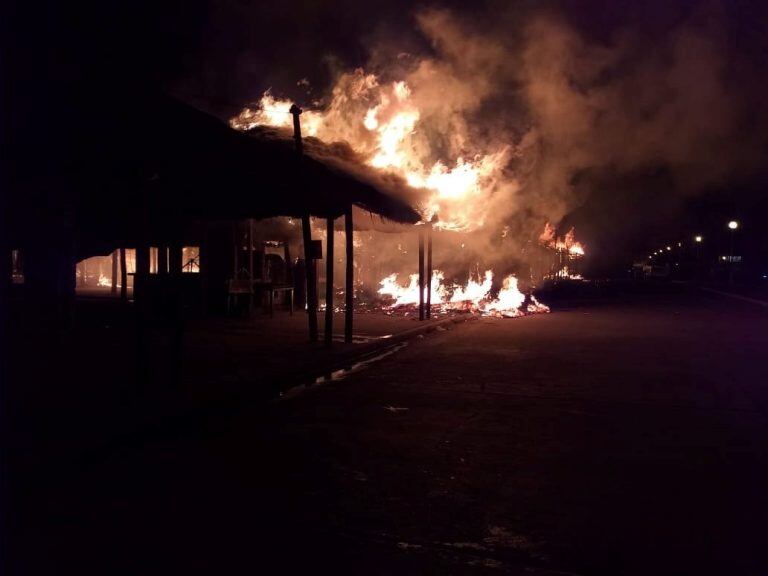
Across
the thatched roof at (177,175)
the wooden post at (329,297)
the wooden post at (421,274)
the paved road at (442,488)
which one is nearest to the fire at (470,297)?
the wooden post at (421,274)

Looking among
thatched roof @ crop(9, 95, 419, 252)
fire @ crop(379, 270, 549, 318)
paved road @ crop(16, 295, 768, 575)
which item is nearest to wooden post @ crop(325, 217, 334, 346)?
thatched roof @ crop(9, 95, 419, 252)

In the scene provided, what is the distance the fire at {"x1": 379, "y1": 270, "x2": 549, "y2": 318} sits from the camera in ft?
72.7

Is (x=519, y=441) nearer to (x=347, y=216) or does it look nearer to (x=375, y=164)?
(x=347, y=216)

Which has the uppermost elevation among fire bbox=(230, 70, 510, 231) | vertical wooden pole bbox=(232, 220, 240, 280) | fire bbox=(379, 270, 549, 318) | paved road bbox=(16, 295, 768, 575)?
fire bbox=(230, 70, 510, 231)

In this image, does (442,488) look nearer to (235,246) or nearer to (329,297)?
(329,297)

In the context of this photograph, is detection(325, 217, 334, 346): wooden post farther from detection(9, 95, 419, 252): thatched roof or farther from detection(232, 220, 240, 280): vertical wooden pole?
detection(232, 220, 240, 280): vertical wooden pole

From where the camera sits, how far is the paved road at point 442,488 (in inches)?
144

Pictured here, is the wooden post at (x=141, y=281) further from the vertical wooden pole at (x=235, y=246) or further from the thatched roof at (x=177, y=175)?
the vertical wooden pole at (x=235, y=246)

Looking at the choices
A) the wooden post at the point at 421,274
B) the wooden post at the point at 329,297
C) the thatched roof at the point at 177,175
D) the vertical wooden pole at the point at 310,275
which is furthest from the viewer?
the wooden post at the point at 421,274

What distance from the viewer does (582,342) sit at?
45.4 feet

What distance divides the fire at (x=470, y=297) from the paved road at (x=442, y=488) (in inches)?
519

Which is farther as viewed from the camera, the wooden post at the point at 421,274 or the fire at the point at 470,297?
the fire at the point at 470,297

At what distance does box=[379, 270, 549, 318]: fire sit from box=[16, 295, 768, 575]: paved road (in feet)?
43.2

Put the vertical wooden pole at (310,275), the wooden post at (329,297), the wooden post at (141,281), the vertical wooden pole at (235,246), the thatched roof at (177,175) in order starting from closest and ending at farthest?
the thatched roof at (177,175) < the wooden post at (141,281) < the wooden post at (329,297) < the vertical wooden pole at (310,275) < the vertical wooden pole at (235,246)
